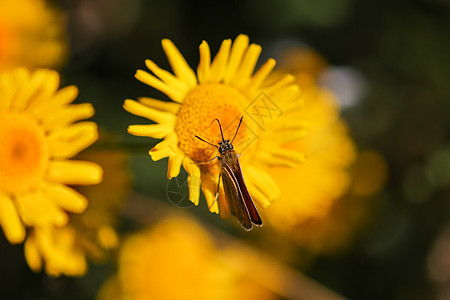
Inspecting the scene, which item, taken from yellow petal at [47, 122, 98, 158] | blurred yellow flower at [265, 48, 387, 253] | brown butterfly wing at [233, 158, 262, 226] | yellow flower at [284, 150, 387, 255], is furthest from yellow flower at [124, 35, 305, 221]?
yellow flower at [284, 150, 387, 255]

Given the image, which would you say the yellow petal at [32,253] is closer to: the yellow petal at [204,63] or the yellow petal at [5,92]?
the yellow petal at [5,92]

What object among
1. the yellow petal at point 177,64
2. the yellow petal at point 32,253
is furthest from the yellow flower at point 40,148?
the yellow petal at point 177,64

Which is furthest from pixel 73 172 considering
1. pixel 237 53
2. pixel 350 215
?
pixel 350 215

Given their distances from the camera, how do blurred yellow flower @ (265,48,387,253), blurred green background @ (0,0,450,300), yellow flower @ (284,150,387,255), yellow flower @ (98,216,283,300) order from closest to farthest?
1. yellow flower @ (98,216,283,300)
2. blurred yellow flower @ (265,48,387,253)
3. yellow flower @ (284,150,387,255)
4. blurred green background @ (0,0,450,300)

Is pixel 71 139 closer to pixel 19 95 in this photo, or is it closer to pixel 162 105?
pixel 19 95

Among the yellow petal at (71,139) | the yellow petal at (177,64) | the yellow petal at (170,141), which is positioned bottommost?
the yellow petal at (71,139)

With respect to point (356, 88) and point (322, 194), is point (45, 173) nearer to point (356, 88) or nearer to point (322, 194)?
point (322, 194)

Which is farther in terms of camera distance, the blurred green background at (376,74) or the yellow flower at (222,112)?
the blurred green background at (376,74)

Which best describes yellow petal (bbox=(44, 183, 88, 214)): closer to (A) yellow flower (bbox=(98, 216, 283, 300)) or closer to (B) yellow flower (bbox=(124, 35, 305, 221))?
(B) yellow flower (bbox=(124, 35, 305, 221))
